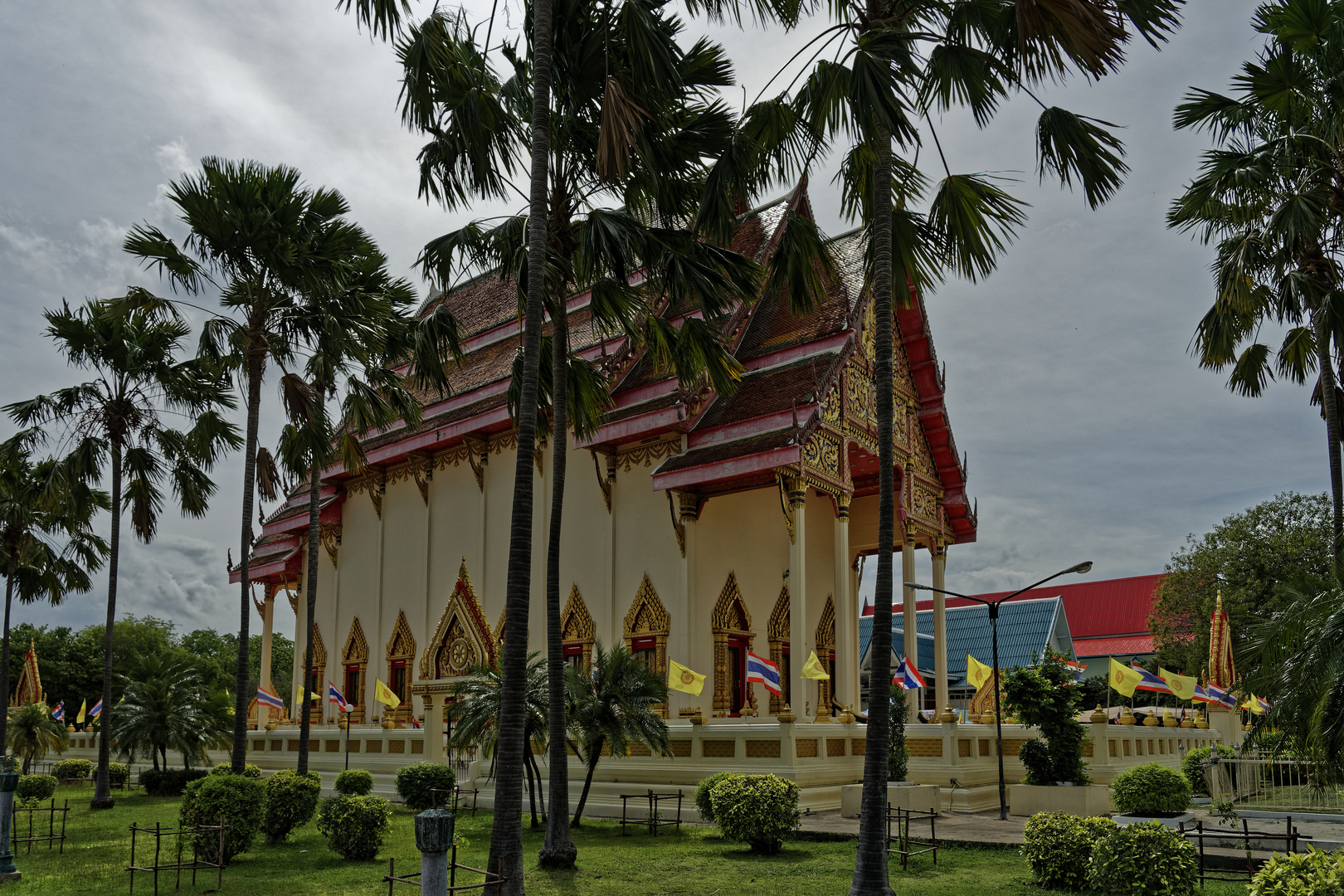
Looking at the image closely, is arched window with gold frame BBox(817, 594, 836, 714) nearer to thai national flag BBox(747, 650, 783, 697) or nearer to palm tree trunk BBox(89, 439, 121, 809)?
thai national flag BBox(747, 650, 783, 697)

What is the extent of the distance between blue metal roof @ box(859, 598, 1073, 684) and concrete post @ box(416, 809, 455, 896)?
40.9 metres

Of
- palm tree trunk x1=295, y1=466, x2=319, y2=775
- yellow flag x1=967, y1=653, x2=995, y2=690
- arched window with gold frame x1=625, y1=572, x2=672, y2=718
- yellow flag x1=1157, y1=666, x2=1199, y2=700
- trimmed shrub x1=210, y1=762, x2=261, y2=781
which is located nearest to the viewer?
trimmed shrub x1=210, y1=762, x2=261, y2=781

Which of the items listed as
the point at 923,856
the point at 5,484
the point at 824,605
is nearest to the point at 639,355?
the point at 824,605

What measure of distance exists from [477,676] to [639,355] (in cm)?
824

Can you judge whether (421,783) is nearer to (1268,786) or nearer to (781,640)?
(781,640)

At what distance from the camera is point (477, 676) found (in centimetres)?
1593

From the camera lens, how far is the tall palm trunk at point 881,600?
895cm

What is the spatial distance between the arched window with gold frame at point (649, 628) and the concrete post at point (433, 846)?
43.4 feet

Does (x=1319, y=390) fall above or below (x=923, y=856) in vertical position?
above

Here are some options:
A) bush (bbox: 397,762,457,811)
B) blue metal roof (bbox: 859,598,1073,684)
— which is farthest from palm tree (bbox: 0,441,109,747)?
blue metal roof (bbox: 859,598,1073,684)

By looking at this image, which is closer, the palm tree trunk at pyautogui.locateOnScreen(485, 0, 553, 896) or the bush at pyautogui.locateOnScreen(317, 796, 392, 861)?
the palm tree trunk at pyautogui.locateOnScreen(485, 0, 553, 896)

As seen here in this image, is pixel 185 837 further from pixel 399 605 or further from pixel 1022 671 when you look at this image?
pixel 399 605

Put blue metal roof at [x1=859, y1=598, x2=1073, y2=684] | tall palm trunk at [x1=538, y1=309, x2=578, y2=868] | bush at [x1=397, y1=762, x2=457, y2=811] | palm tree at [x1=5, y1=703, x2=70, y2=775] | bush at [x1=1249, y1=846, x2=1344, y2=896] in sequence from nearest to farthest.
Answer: bush at [x1=1249, y1=846, x2=1344, y2=896]
tall palm trunk at [x1=538, y1=309, x2=578, y2=868]
bush at [x1=397, y1=762, x2=457, y2=811]
palm tree at [x1=5, y1=703, x2=70, y2=775]
blue metal roof at [x1=859, y1=598, x2=1073, y2=684]

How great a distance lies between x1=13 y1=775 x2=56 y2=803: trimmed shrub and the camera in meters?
18.6
